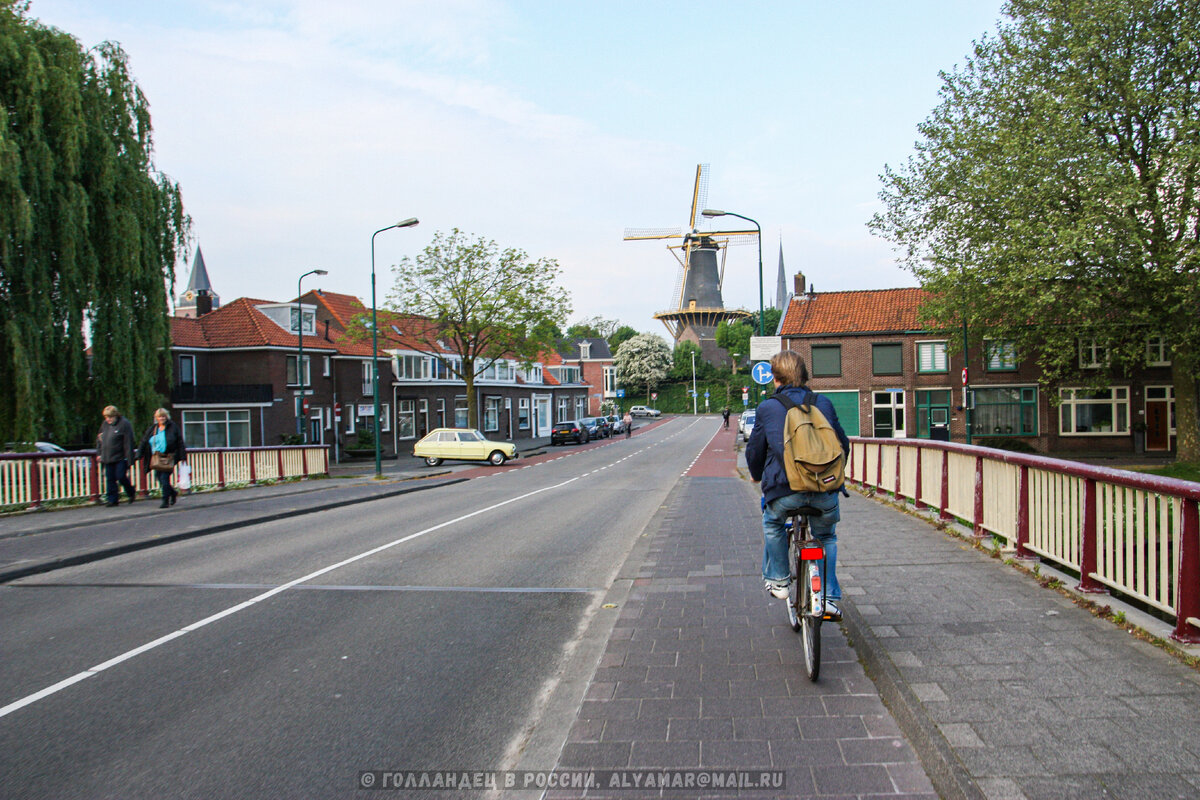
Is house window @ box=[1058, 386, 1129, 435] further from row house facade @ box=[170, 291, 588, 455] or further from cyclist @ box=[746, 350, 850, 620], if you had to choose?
cyclist @ box=[746, 350, 850, 620]

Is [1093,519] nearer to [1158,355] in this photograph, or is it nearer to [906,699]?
[906,699]

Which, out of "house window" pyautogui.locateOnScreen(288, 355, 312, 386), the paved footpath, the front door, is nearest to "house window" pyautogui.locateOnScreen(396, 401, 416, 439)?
"house window" pyautogui.locateOnScreen(288, 355, 312, 386)

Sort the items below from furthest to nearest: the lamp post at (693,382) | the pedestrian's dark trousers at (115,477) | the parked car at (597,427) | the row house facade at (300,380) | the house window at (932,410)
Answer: the lamp post at (693,382)
the parked car at (597,427)
the house window at (932,410)
the row house facade at (300,380)
the pedestrian's dark trousers at (115,477)

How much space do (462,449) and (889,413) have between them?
22113 millimetres

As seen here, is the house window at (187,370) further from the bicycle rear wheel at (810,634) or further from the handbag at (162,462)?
the bicycle rear wheel at (810,634)

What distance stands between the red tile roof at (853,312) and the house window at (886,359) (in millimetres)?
906

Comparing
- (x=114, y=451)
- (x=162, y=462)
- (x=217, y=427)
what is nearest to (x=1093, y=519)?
(x=162, y=462)

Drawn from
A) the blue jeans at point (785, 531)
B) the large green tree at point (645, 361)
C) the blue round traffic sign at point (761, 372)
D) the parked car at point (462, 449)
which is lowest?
the parked car at point (462, 449)

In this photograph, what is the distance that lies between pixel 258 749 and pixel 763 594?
4.03 m

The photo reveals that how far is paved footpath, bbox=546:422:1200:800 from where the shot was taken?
10.4 feet

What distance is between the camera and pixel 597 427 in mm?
55562

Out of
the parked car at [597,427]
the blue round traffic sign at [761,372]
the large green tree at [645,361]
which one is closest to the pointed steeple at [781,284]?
the large green tree at [645,361]

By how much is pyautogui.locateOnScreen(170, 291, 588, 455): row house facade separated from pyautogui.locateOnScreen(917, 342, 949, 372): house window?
77.5 ft

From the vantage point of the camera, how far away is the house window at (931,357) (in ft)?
134
